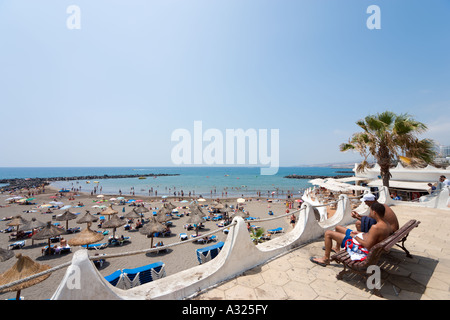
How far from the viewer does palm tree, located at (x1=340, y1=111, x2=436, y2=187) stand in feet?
33.2

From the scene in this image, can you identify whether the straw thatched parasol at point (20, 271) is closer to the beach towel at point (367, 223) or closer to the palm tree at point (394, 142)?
the beach towel at point (367, 223)

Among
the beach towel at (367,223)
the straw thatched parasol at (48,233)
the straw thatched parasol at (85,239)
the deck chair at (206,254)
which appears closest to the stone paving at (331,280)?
the beach towel at (367,223)

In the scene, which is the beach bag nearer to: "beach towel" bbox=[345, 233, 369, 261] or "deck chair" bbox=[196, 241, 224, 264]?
"beach towel" bbox=[345, 233, 369, 261]

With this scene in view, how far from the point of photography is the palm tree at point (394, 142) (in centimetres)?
1012

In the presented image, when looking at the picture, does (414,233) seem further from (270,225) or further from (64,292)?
(270,225)

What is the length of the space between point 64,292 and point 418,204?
46.3 ft

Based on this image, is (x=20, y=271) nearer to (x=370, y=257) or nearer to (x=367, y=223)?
(x=370, y=257)

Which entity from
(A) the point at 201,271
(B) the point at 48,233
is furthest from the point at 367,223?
(B) the point at 48,233

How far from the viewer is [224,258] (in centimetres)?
366

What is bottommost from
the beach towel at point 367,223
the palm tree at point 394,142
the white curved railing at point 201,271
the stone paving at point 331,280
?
the stone paving at point 331,280

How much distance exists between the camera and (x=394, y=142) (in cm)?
1045

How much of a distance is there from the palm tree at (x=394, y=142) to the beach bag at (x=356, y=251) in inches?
334
